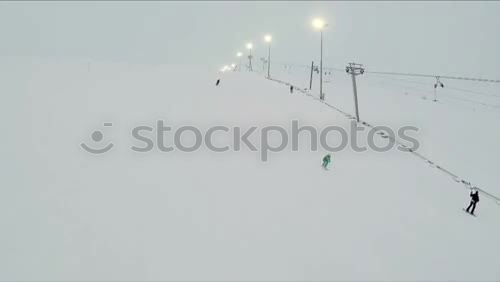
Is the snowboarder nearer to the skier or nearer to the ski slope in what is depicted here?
the ski slope

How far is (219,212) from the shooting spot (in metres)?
10.8

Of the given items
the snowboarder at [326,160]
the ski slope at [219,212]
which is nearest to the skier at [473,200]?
the ski slope at [219,212]

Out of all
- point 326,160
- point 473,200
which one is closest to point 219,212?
point 326,160

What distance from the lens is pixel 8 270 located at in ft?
26.2

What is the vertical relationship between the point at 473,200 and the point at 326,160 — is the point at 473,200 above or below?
below

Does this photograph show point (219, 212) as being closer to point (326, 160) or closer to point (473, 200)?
point (326, 160)

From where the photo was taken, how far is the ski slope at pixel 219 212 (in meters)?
8.73

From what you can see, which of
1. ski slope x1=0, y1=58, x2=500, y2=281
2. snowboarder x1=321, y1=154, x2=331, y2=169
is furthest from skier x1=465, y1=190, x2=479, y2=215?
snowboarder x1=321, y1=154, x2=331, y2=169

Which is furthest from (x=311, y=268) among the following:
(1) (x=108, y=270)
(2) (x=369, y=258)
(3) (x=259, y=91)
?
(3) (x=259, y=91)

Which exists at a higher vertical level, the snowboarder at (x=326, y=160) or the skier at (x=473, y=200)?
the snowboarder at (x=326, y=160)

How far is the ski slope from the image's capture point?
28.7ft

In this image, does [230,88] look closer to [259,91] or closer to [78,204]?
[259,91]

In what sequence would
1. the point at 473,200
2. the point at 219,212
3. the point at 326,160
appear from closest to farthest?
the point at 219,212, the point at 473,200, the point at 326,160

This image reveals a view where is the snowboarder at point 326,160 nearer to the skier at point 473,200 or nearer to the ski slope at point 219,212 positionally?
the ski slope at point 219,212
